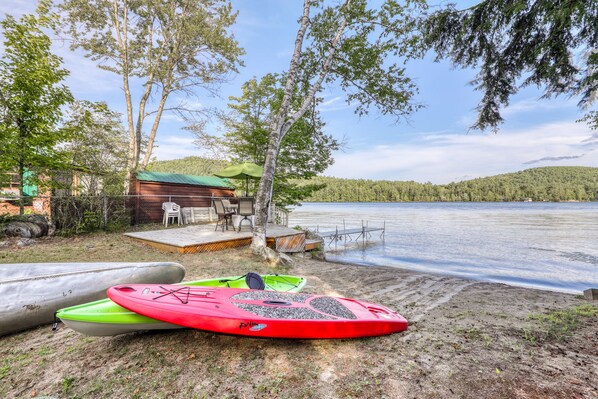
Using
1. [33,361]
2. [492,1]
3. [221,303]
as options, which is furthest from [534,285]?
[33,361]

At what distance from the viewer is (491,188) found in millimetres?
80625

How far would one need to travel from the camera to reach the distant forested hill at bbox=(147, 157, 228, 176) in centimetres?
1623

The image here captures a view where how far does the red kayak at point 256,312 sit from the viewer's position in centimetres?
219

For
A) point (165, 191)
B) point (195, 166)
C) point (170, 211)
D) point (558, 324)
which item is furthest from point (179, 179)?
point (558, 324)

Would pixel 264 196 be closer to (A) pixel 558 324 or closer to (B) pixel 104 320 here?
(B) pixel 104 320

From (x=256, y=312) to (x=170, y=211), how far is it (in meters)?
10.4

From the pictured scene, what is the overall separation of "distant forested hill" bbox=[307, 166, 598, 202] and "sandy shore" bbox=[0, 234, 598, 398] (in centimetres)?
6321

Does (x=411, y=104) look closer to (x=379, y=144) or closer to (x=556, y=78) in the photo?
(x=556, y=78)

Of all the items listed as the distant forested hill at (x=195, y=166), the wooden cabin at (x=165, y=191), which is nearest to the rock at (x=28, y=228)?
the wooden cabin at (x=165, y=191)

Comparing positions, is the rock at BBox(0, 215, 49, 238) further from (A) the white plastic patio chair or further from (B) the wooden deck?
(A) the white plastic patio chair

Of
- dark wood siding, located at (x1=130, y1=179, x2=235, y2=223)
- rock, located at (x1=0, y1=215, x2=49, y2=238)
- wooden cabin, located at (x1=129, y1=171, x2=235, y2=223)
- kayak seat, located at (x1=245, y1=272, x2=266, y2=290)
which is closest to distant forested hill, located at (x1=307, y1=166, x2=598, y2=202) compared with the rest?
wooden cabin, located at (x1=129, y1=171, x2=235, y2=223)

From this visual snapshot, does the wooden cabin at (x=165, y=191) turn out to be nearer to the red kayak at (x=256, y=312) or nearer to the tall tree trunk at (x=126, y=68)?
the tall tree trunk at (x=126, y=68)

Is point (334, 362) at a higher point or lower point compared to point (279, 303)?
lower

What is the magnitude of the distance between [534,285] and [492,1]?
821 cm
